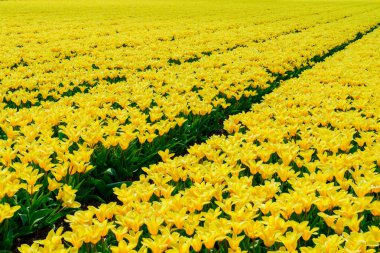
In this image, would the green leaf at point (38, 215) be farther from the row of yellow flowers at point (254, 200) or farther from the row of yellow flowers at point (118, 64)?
the row of yellow flowers at point (118, 64)

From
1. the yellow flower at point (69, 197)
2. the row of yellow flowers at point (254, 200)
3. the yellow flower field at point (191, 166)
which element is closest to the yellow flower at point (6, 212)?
the yellow flower field at point (191, 166)

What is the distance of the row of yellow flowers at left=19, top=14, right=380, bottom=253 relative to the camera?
253 cm

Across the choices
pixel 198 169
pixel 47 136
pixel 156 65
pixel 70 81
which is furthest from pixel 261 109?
pixel 156 65

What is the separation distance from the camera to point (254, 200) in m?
3.02

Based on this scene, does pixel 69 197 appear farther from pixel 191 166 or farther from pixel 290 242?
pixel 290 242

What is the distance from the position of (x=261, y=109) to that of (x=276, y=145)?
7.39 ft

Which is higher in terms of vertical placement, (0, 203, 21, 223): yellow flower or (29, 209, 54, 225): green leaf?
(0, 203, 21, 223): yellow flower

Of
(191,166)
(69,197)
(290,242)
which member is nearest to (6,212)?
(69,197)

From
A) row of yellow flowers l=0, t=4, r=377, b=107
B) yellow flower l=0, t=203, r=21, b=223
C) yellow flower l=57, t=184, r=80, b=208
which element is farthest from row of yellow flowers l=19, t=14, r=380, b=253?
row of yellow flowers l=0, t=4, r=377, b=107

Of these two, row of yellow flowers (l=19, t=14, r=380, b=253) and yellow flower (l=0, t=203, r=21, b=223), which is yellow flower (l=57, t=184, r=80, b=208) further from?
yellow flower (l=0, t=203, r=21, b=223)

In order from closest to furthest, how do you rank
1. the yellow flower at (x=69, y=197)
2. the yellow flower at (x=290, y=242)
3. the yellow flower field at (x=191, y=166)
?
the yellow flower at (x=290, y=242) → the yellow flower field at (x=191, y=166) → the yellow flower at (x=69, y=197)

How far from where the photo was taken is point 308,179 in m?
3.49

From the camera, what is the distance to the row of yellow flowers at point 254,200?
2.53 metres

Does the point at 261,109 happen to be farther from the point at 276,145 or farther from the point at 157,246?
the point at 157,246
